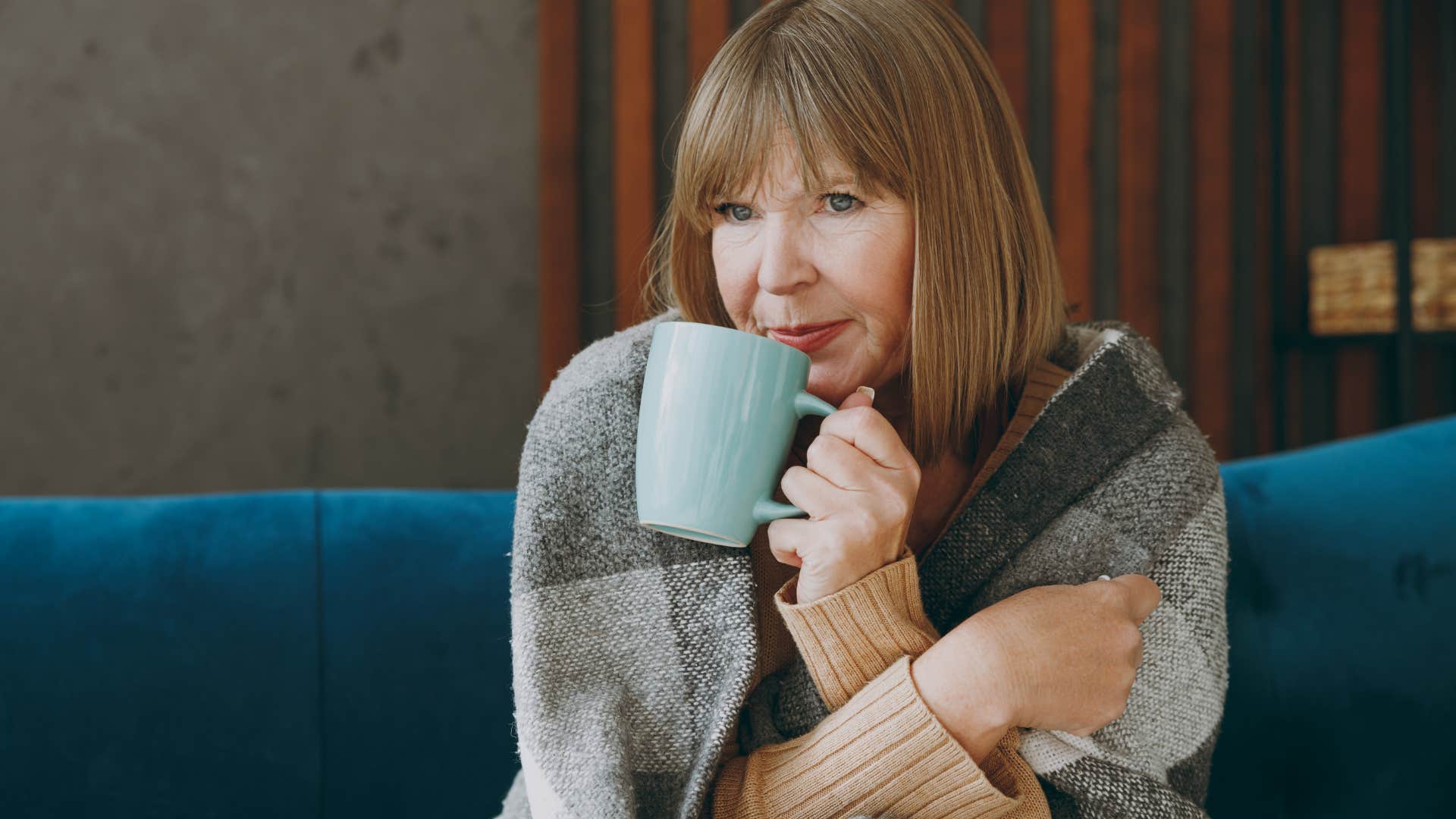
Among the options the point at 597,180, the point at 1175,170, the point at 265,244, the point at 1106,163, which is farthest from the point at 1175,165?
the point at 265,244

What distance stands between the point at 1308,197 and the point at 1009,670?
75.7 inches

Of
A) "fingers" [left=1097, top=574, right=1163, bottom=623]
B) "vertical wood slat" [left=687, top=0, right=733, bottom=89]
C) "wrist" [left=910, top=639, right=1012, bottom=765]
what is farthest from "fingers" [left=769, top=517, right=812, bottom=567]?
"vertical wood slat" [left=687, top=0, right=733, bottom=89]

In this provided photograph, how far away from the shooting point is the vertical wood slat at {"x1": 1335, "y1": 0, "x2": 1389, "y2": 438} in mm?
2176

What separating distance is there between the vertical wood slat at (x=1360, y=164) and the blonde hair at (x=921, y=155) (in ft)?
5.41

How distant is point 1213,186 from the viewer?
2061mm

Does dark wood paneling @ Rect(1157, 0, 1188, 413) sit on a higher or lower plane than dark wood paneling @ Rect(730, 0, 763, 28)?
lower

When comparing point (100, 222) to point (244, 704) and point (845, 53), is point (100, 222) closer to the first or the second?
point (244, 704)

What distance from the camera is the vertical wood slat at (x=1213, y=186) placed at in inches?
80.3

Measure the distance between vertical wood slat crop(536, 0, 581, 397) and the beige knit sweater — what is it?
1166 millimetres

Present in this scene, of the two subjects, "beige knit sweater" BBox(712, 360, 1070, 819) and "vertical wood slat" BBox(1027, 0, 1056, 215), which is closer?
"beige knit sweater" BBox(712, 360, 1070, 819)

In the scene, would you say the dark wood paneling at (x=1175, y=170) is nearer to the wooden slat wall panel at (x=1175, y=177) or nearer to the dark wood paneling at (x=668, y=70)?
the wooden slat wall panel at (x=1175, y=177)

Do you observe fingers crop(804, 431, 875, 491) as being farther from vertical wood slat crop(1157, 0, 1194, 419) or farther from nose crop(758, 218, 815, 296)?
vertical wood slat crop(1157, 0, 1194, 419)

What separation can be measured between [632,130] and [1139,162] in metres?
0.93

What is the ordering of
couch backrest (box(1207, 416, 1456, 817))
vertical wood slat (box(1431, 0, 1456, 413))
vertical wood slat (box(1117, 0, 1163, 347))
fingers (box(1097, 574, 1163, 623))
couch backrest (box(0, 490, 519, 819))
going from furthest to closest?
vertical wood slat (box(1431, 0, 1456, 413))
vertical wood slat (box(1117, 0, 1163, 347))
couch backrest (box(1207, 416, 1456, 817))
couch backrest (box(0, 490, 519, 819))
fingers (box(1097, 574, 1163, 623))
